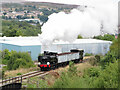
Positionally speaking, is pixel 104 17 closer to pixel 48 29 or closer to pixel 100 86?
pixel 48 29

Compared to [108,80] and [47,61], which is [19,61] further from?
[108,80]

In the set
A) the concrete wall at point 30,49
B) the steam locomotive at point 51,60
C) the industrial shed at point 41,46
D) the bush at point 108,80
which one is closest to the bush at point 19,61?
the industrial shed at point 41,46

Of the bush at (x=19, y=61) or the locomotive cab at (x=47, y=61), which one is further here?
the bush at (x=19, y=61)

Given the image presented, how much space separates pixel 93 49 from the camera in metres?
53.3

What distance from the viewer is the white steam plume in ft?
84.9

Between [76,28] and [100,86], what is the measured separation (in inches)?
540

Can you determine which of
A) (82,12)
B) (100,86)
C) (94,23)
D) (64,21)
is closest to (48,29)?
(64,21)

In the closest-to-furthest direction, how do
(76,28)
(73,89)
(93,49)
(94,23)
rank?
(73,89)
(76,28)
(94,23)
(93,49)

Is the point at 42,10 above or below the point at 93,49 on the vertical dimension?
above

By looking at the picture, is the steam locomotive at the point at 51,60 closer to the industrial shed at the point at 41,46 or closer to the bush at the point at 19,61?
the industrial shed at the point at 41,46

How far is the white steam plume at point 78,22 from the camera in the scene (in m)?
25.9

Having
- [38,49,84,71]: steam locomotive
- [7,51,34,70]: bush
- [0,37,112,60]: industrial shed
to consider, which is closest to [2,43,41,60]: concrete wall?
[0,37,112,60]: industrial shed

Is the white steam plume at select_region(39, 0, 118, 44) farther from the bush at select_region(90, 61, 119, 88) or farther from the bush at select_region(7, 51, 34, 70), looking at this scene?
the bush at select_region(90, 61, 119, 88)

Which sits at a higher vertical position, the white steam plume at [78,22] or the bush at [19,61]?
the white steam plume at [78,22]
